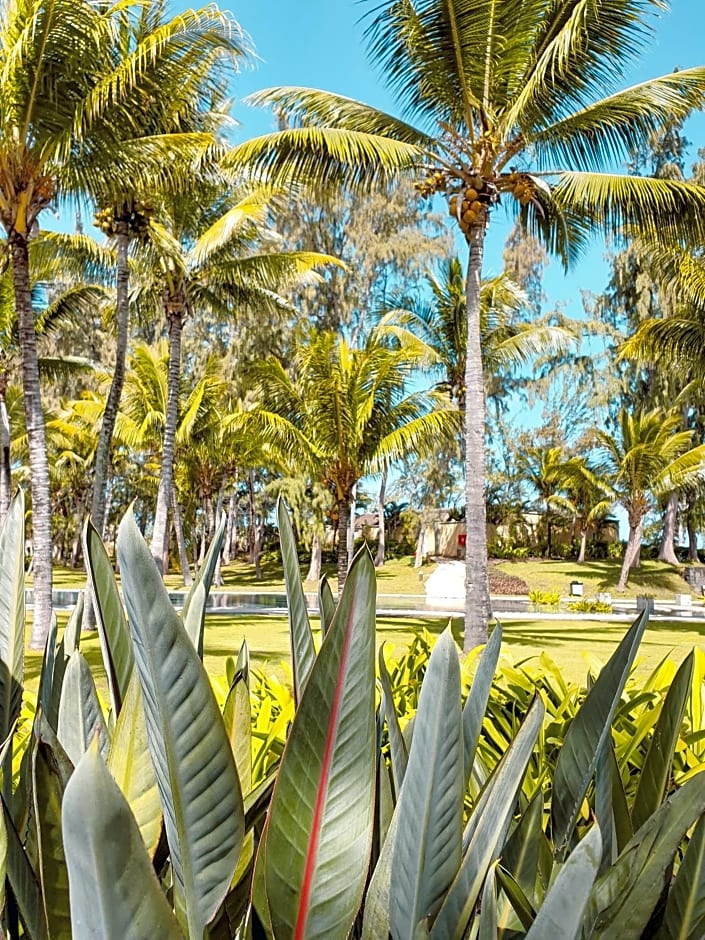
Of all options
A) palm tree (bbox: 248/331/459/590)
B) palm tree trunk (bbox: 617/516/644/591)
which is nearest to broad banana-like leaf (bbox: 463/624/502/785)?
palm tree (bbox: 248/331/459/590)

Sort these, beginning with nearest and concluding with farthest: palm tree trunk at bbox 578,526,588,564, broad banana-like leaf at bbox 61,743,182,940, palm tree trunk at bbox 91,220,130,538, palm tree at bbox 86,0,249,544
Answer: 1. broad banana-like leaf at bbox 61,743,182,940
2. palm tree at bbox 86,0,249,544
3. palm tree trunk at bbox 91,220,130,538
4. palm tree trunk at bbox 578,526,588,564

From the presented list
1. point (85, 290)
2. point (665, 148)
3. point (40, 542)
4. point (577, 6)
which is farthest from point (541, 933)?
point (665, 148)

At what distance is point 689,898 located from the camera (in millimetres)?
621

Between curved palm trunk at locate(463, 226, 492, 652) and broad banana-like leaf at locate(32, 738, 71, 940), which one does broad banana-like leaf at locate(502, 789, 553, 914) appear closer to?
broad banana-like leaf at locate(32, 738, 71, 940)

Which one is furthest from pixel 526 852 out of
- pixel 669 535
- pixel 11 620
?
pixel 669 535

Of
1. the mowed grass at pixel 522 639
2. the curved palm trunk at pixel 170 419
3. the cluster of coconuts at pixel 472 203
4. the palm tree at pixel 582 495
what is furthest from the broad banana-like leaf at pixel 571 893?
the palm tree at pixel 582 495

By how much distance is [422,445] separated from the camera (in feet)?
44.8

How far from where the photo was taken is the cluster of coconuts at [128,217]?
37.4ft

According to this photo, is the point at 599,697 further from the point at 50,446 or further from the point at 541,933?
the point at 50,446

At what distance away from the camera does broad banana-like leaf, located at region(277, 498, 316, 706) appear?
0.74m

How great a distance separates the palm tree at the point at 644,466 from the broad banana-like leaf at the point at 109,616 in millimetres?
20755

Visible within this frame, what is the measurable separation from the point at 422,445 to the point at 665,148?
1716 cm

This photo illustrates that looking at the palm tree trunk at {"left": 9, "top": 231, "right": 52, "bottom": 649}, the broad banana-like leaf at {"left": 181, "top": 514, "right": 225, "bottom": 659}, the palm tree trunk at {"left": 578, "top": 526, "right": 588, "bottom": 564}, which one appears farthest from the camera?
the palm tree trunk at {"left": 578, "top": 526, "right": 588, "bottom": 564}

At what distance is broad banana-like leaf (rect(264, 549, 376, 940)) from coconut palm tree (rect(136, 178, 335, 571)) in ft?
39.6
